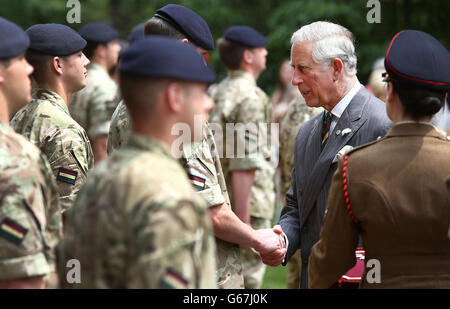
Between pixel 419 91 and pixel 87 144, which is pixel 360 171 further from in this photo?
pixel 87 144

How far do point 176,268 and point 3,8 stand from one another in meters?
21.0

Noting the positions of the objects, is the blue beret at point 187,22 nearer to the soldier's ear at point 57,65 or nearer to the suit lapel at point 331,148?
the soldier's ear at point 57,65

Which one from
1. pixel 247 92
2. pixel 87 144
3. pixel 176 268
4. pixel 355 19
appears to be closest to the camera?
pixel 176 268

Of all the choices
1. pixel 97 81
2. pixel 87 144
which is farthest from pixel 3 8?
pixel 87 144

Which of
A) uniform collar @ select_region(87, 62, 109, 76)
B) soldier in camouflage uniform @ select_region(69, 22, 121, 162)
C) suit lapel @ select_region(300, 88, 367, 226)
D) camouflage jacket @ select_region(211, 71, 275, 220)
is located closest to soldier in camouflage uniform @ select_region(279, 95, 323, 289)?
camouflage jacket @ select_region(211, 71, 275, 220)

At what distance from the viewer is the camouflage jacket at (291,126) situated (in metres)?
7.19

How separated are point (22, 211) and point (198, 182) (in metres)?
1.18

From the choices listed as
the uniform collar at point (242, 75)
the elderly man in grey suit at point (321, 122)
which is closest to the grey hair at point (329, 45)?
the elderly man in grey suit at point (321, 122)

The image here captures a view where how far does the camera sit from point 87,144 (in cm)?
440

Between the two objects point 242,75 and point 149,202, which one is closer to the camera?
point 149,202

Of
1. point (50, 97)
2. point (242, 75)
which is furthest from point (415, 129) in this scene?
point (242, 75)

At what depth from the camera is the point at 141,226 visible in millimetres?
2279

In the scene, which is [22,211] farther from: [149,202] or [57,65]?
[57,65]

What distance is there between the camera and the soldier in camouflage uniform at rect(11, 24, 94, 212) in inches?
166
